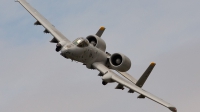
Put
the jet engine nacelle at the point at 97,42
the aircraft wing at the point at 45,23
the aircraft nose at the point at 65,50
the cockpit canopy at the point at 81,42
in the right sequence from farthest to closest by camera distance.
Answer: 1. the aircraft wing at the point at 45,23
2. the jet engine nacelle at the point at 97,42
3. the cockpit canopy at the point at 81,42
4. the aircraft nose at the point at 65,50

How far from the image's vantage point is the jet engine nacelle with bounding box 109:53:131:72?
105812 millimetres

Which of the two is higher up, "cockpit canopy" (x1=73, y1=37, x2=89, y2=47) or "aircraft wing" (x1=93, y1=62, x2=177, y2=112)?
"cockpit canopy" (x1=73, y1=37, x2=89, y2=47)

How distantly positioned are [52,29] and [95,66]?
946 centimetres

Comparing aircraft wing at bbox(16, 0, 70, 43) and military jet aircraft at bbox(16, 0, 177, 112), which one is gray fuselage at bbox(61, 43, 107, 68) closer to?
military jet aircraft at bbox(16, 0, 177, 112)

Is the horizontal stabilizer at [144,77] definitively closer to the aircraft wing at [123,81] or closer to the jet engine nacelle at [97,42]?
the aircraft wing at [123,81]

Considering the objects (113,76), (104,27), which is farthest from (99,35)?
(113,76)

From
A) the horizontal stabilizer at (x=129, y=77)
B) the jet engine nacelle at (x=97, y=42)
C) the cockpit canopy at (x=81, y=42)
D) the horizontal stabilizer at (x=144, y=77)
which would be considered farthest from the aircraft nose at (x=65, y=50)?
the horizontal stabilizer at (x=129, y=77)

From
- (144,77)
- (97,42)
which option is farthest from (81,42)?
(144,77)

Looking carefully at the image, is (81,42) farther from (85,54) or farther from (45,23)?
(45,23)

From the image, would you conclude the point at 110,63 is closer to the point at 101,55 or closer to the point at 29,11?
the point at 101,55

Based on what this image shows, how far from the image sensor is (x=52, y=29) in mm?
110625

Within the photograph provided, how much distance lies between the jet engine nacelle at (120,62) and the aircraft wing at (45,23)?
6527mm

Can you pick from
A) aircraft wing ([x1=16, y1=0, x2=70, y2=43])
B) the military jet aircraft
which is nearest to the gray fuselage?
the military jet aircraft

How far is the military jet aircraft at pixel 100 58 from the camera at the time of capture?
10188 centimetres
